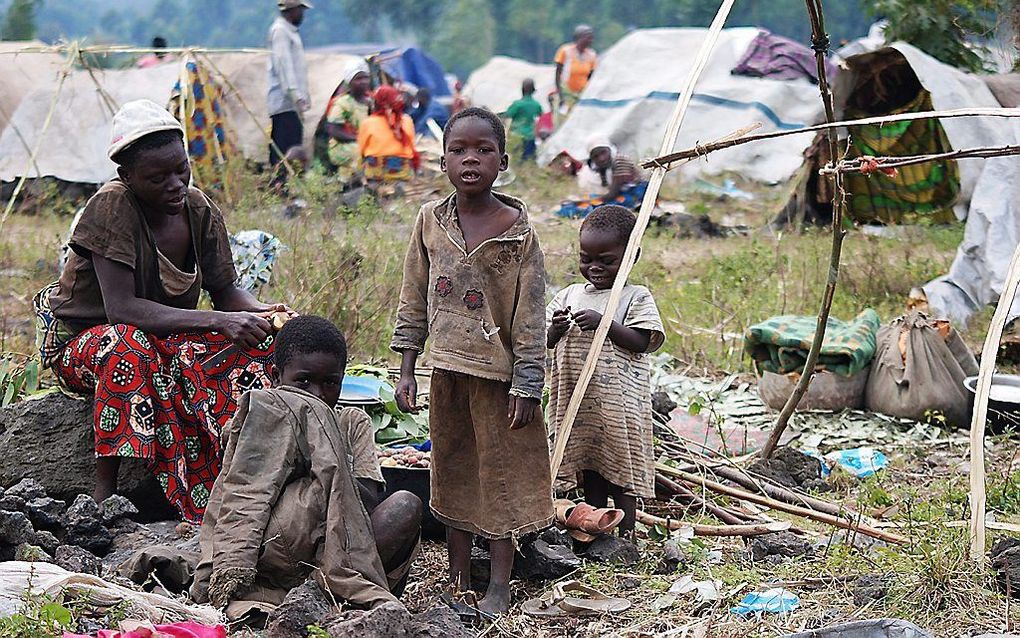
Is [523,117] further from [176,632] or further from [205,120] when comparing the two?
[176,632]

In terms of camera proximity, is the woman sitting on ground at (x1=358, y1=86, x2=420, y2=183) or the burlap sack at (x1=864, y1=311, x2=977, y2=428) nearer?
the burlap sack at (x1=864, y1=311, x2=977, y2=428)

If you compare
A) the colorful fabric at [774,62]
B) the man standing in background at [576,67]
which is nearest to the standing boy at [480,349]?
the colorful fabric at [774,62]

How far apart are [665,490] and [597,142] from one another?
28.2 feet

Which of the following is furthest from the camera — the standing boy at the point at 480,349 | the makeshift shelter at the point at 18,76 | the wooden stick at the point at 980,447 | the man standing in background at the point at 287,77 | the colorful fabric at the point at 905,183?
the makeshift shelter at the point at 18,76

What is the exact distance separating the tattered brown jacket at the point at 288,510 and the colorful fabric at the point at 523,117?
461 inches

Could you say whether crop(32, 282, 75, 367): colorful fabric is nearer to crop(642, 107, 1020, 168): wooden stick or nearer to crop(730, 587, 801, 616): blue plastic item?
crop(642, 107, 1020, 168): wooden stick

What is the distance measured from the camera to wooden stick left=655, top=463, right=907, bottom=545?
11.7ft

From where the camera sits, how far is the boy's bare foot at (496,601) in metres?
3.25

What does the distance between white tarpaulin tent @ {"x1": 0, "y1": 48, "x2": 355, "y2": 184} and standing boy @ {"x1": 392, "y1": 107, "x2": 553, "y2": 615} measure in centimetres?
833

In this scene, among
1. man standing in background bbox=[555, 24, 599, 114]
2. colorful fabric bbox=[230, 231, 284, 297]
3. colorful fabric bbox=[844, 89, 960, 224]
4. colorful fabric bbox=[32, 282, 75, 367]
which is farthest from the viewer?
man standing in background bbox=[555, 24, 599, 114]

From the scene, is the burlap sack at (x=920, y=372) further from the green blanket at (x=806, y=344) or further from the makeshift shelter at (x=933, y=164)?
the makeshift shelter at (x=933, y=164)

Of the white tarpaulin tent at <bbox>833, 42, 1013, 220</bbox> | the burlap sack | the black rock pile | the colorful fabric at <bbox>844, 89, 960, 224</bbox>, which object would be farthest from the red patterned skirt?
the colorful fabric at <bbox>844, 89, 960, 224</bbox>

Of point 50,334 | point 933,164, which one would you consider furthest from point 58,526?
point 933,164

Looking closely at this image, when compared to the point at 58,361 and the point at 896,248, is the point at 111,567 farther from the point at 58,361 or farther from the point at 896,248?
the point at 896,248
